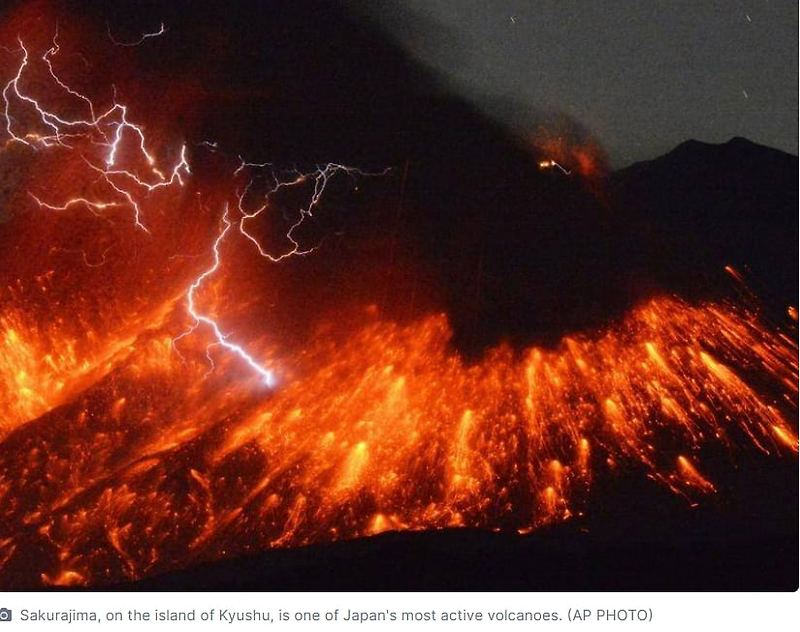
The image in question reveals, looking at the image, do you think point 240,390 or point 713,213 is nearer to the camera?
point 240,390

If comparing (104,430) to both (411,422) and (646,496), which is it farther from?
(646,496)

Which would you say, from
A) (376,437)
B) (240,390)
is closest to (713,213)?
(376,437)

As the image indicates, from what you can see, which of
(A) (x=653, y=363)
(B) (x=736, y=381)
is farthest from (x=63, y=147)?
(B) (x=736, y=381)

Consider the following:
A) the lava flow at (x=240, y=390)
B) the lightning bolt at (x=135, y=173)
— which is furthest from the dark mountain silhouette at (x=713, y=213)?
the lightning bolt at (x=135, y=173)

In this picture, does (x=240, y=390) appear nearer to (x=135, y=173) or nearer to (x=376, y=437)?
(x=376, y=437)

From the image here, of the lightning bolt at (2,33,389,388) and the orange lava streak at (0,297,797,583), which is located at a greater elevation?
the lightning bolt at (2,33,389,388)

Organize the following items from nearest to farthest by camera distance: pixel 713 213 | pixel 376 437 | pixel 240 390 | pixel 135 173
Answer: pixel 376 437 < pixel 240 390 < pixel 135 173 < pixel 713 213

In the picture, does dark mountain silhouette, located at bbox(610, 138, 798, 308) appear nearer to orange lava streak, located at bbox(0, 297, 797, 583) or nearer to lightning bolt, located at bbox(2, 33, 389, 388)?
orange lava streak, located at bbox(0, 297, 797, 583)

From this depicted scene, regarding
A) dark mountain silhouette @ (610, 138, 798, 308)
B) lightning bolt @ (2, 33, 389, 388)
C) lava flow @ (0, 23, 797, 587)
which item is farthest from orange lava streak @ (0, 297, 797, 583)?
dark mountain silhouette @ (610, 138, 798, 308)

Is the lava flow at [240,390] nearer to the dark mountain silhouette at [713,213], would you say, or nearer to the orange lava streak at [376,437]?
the orange lava streak at [376,437]
